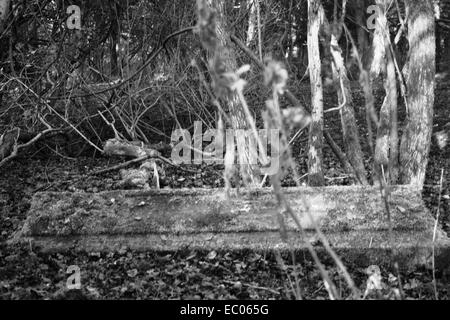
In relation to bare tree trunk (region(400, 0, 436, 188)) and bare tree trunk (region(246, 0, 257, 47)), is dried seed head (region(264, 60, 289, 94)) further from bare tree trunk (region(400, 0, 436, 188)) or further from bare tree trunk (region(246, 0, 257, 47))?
bare tree trunk (region(246, 0, 257, 47))

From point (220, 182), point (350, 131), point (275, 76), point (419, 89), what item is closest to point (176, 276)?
point (275, 76)

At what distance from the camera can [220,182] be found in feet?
23.6

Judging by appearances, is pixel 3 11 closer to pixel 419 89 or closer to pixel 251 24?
pixel 251 24

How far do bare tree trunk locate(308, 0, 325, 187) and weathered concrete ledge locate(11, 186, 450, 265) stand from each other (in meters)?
1.46

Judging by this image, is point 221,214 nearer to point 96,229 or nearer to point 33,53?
point 96,229

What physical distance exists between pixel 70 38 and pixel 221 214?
18.2ft

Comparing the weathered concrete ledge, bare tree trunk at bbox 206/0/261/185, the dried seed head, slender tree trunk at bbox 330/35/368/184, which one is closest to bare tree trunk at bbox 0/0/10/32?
bare tree trunk at bbox 206/0/261/185

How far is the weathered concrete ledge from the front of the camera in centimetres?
422

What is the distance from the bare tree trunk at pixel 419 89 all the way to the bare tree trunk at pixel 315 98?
1.00m

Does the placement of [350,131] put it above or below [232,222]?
above

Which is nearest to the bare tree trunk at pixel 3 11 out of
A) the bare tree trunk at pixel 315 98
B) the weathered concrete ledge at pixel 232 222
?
the weathered concrete ledge at pixel 232 222

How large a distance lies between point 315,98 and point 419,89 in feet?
3.83

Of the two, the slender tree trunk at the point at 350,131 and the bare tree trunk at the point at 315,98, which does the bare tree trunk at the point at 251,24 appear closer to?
the slender tree trunk at the point at 350,131

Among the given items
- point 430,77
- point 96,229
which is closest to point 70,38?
point 96,229
